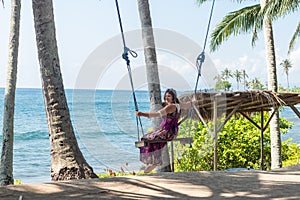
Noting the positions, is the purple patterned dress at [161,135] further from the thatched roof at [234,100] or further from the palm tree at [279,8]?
the palm tree at [279,8]

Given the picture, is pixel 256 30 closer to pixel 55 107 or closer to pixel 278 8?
pixel 278 8

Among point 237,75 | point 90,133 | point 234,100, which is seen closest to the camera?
point 234,100

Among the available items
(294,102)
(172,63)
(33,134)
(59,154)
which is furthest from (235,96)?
(33,134)

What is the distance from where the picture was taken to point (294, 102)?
287 inches

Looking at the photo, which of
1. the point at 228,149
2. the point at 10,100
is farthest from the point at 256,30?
the point at 10,100

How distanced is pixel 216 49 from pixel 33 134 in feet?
67.5

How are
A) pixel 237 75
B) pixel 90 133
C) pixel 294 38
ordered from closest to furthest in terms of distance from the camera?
pixel 90 133 < pixel 294 38 < pixel 237 75

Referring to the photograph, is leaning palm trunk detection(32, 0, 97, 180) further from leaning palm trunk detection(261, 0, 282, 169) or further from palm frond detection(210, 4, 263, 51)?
palm frond detection(210, 4, 263, 51)

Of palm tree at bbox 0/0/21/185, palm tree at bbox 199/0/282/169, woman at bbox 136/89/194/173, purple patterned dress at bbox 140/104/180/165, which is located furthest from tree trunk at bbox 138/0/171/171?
palm tree at bbox 199/0/282/169

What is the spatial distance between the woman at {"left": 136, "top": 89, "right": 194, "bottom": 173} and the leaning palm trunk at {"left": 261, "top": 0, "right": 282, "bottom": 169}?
360cm

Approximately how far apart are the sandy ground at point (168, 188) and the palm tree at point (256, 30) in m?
4.91

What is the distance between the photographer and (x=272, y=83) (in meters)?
8.32

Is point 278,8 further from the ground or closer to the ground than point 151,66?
further from the ground

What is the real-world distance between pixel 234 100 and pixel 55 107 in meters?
3.06
